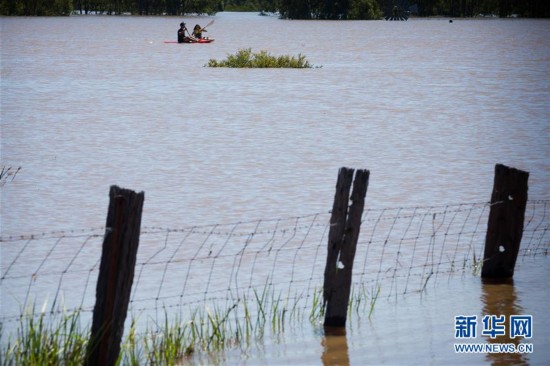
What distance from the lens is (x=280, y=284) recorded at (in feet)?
44.6

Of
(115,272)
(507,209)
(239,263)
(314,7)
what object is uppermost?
(115,272)

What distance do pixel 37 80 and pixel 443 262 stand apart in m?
39.1

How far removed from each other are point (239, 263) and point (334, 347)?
11.1 feet

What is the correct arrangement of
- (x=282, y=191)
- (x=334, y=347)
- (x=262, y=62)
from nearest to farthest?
1. (x=334, y=347)
2. (x=282, y=191)
3. (x=262, y=62)

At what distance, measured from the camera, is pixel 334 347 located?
11.2 meters

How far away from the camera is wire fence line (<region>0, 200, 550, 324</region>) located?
13.0m

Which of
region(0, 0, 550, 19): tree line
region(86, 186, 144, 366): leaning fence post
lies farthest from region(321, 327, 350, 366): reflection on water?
region(0, 0, 550, 19): tree line

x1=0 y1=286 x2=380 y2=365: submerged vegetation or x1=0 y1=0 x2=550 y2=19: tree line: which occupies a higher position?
x1=0 y1=286 x2=380 y2=365: submerged vegetation

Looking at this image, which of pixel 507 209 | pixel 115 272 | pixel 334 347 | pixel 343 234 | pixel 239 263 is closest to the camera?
pixel 115 272

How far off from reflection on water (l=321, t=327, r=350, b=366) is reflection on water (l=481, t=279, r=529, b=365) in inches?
48.4

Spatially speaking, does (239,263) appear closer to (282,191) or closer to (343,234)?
(343,234)

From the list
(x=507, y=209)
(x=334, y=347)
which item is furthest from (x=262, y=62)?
(x=334, y=347)

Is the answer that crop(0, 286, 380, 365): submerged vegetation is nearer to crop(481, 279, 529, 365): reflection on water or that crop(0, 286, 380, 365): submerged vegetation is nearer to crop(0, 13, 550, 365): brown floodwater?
crop(0, 13, 550, 365): brown floodwater

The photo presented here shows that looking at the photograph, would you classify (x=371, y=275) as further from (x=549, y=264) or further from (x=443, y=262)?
(x=549, y=264)
